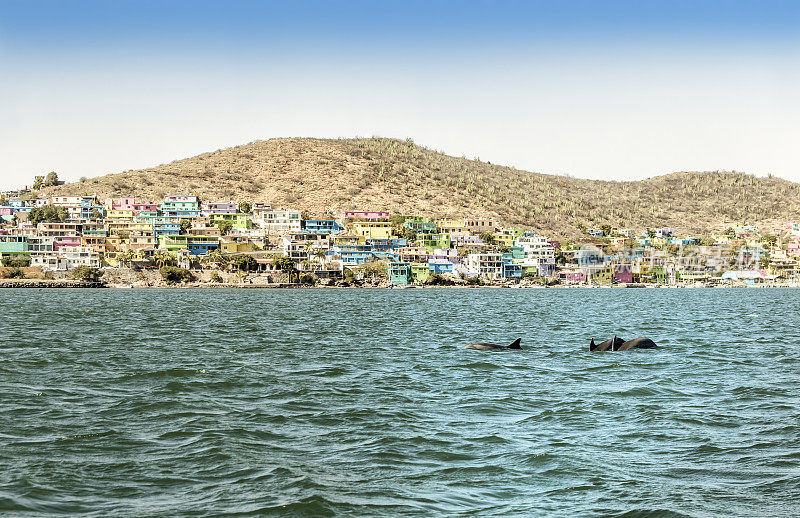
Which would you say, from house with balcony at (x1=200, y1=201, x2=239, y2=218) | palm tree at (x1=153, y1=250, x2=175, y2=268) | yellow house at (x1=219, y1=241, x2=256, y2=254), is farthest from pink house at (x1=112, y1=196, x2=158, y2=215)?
yellow house at (x1=219, y1=241, x2=256, y2=254)

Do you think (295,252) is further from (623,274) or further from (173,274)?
(623,274)

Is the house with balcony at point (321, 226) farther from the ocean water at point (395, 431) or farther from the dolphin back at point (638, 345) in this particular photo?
the dolphin back at point (638, 345)

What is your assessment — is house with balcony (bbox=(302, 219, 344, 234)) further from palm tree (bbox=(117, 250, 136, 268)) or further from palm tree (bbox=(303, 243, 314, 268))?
palm tree (bbox=(117, 250, 136, 268))

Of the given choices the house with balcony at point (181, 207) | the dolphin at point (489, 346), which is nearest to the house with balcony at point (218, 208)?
the house with balcony at point (181, 207)

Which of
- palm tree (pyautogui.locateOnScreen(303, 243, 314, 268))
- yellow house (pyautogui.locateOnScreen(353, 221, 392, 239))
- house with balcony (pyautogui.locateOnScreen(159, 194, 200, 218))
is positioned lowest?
palm tree (pyautogui.locateOnScreen(303, 243, 314, 268))

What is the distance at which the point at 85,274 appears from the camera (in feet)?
464

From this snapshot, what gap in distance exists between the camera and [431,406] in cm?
2203

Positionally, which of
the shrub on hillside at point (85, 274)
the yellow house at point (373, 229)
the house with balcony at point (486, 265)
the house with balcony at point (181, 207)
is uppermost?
the house with balcony at point (181, 207)

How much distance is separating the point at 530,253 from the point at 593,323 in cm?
11905

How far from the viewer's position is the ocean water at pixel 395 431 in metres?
13.3

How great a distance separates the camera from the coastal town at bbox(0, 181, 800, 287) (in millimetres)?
149000

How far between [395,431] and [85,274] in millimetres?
134486

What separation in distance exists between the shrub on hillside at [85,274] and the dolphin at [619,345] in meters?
121

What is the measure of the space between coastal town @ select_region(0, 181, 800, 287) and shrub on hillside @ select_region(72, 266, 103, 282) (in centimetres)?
25
